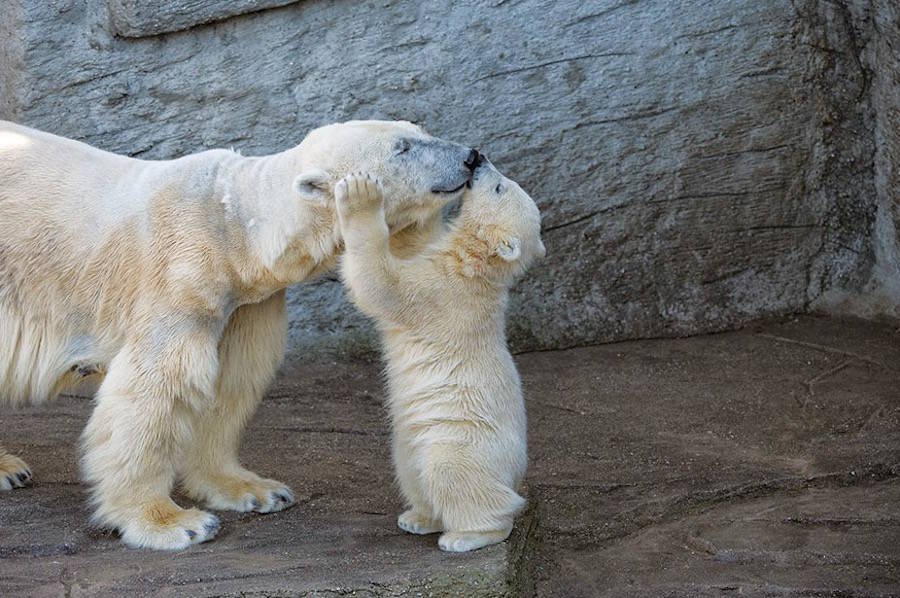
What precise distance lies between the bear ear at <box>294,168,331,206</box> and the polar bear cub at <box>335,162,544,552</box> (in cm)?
24

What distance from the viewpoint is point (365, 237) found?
3699 mm

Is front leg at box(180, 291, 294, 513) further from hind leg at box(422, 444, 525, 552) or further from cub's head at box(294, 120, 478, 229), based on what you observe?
hind leg at box(422, 444, 525, 552)

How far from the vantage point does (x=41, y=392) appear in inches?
168

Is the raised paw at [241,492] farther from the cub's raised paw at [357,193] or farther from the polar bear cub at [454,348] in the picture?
the cub's raised paw at [357,193]

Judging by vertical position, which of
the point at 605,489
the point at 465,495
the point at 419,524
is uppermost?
the point at 465,495

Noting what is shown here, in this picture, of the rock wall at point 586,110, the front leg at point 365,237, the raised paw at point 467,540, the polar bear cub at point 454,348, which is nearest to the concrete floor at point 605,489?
the raised paw at point 467,540

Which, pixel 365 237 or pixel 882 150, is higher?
pixel 365 237

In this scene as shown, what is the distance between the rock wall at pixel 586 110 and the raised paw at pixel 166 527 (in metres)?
2.20

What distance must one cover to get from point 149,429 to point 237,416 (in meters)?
0.50

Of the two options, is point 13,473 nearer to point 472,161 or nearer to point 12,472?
point 12,472

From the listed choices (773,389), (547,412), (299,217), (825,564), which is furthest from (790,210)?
(299,217)

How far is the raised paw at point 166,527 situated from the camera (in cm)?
391

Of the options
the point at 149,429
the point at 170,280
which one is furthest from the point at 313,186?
the point at 149,429

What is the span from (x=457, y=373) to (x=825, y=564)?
4.12ft
